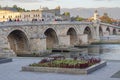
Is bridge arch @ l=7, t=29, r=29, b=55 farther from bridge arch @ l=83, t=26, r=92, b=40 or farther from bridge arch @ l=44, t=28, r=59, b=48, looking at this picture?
bridge arch @ l=83, t=26, r=92, b=40

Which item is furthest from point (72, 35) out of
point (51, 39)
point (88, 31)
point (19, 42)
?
point (19, 42)

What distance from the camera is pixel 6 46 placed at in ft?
119

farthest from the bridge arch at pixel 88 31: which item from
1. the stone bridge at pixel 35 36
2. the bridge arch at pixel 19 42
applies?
the bridge arch at pixel 19 42

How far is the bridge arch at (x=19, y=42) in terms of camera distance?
4425 cm

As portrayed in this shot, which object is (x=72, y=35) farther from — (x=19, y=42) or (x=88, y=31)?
(x=19, y=42)

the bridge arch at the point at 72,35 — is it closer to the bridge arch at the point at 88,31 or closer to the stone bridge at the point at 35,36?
the stone bridge at the point at 35,36

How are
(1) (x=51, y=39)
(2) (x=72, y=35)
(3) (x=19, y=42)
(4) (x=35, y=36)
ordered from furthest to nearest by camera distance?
(2) (x=72, y=35) → (1) (x=51, y=39) → (4) (x=35, y=36) → (3) (x=19, y=42)

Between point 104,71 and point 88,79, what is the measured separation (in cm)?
244

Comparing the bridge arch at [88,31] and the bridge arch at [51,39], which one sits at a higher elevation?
the bridge arch at [88,31]

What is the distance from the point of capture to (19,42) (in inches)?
1774

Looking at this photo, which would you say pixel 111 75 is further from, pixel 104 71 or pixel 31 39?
pixel 31 39

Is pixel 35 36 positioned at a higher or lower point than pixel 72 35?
lower

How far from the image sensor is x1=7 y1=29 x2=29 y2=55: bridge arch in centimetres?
4425

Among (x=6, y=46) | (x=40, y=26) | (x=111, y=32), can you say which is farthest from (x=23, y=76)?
(x=111, y=32)
